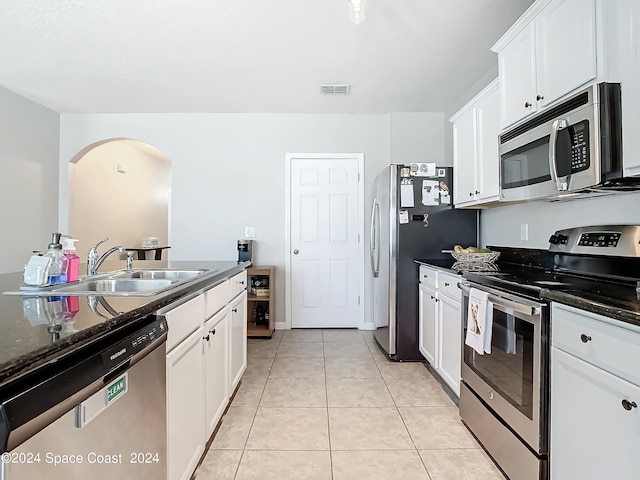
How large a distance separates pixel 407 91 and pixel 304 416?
3.07 m

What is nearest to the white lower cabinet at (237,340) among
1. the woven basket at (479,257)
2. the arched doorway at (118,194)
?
the woven basket at (479,257)

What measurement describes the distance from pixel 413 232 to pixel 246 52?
2.02 metres

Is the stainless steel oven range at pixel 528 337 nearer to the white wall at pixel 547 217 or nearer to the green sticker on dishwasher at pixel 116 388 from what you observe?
the white wall at pixel 547 217

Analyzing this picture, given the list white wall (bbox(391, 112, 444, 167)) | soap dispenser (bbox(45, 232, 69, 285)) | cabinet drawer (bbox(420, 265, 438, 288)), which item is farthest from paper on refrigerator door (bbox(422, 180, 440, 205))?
soap dispenser (bbox(45, 232, 69, 285))

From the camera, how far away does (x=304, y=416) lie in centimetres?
223

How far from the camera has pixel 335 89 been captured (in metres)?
3.54

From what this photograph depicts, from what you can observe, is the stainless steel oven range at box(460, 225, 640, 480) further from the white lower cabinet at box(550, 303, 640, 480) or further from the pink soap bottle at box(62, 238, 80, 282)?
the pink soap bottle at box(62, 238, 80, 282)

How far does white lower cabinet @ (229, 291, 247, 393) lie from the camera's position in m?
2.29

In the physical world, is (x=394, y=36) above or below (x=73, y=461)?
above

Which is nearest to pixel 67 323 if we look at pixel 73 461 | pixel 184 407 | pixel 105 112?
pixel 73 461

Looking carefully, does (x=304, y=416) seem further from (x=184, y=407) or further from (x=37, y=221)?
(x=37, y=221)

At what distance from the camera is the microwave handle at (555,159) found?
1597mm

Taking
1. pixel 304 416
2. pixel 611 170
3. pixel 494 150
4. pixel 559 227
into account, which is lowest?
pixel 304 416

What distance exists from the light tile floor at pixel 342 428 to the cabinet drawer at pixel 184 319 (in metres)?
0.73
